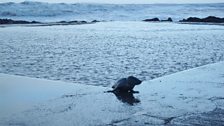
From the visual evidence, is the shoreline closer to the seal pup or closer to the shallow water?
the seal pup

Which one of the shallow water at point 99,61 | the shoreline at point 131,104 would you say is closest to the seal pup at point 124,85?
the shoreline at point 131,104

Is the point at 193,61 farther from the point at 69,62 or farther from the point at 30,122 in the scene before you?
the point at 30,122

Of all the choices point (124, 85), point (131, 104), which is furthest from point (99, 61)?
point (131, 104)

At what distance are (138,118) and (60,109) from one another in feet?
4.62

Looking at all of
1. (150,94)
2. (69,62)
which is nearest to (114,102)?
(150,94)

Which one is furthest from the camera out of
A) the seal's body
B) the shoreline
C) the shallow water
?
the shallow water

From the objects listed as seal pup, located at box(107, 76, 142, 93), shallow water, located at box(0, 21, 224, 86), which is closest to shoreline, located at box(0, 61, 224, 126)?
seal pup, located at box(107, 76, 142, 93)

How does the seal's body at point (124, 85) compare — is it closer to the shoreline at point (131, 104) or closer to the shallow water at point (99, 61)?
the shoreline at point (131, 104)

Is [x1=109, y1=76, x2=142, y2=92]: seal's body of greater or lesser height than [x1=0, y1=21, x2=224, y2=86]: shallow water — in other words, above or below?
above

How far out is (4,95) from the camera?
24.1 feet

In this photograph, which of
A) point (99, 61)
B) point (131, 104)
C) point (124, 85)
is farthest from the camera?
point (99, 61)

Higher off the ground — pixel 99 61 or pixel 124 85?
pixel 124 85

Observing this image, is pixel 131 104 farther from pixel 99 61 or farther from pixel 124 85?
pixel 99 61

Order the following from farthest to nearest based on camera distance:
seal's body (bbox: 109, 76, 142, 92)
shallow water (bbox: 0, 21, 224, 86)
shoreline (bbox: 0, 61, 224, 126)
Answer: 1. shallow water (bbox: 0, 21, 224, 86)
2. seal's body (bbox: 109, 76, 142, 92)
3. shoreline (bbox: 0, 61, 224, 126)
